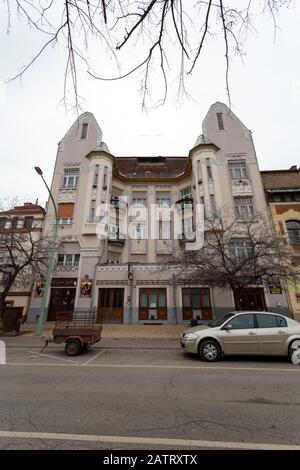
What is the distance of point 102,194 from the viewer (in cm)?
2302

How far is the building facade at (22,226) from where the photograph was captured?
18.7 metres

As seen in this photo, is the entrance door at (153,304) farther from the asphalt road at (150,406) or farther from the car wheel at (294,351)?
the car wheel at (294,351)

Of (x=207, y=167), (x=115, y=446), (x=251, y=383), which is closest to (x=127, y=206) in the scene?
(x=207, y=167)

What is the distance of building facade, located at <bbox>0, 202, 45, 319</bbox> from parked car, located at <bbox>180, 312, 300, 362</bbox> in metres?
15.4

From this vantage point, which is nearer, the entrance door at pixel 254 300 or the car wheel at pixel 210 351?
the car wheel at pixel 210 351

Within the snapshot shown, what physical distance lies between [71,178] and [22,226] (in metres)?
7.08

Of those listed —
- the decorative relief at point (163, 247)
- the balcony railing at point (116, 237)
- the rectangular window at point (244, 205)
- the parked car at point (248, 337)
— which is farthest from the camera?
the decorative relief at point (163, 247)

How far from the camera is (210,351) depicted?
7770mm

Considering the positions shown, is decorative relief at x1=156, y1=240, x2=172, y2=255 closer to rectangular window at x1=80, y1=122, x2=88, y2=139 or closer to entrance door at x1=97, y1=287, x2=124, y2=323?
entrance door at x1=97, y1=287, x2=124, y2=323

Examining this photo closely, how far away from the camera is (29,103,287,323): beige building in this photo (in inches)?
769

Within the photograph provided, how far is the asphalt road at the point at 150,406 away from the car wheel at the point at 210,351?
1.57 feet

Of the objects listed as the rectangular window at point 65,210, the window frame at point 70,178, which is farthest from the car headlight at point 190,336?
the window frame at point 70,178

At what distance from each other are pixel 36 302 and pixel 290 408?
2047 cm

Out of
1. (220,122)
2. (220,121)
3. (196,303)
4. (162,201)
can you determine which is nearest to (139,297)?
(196,303)
